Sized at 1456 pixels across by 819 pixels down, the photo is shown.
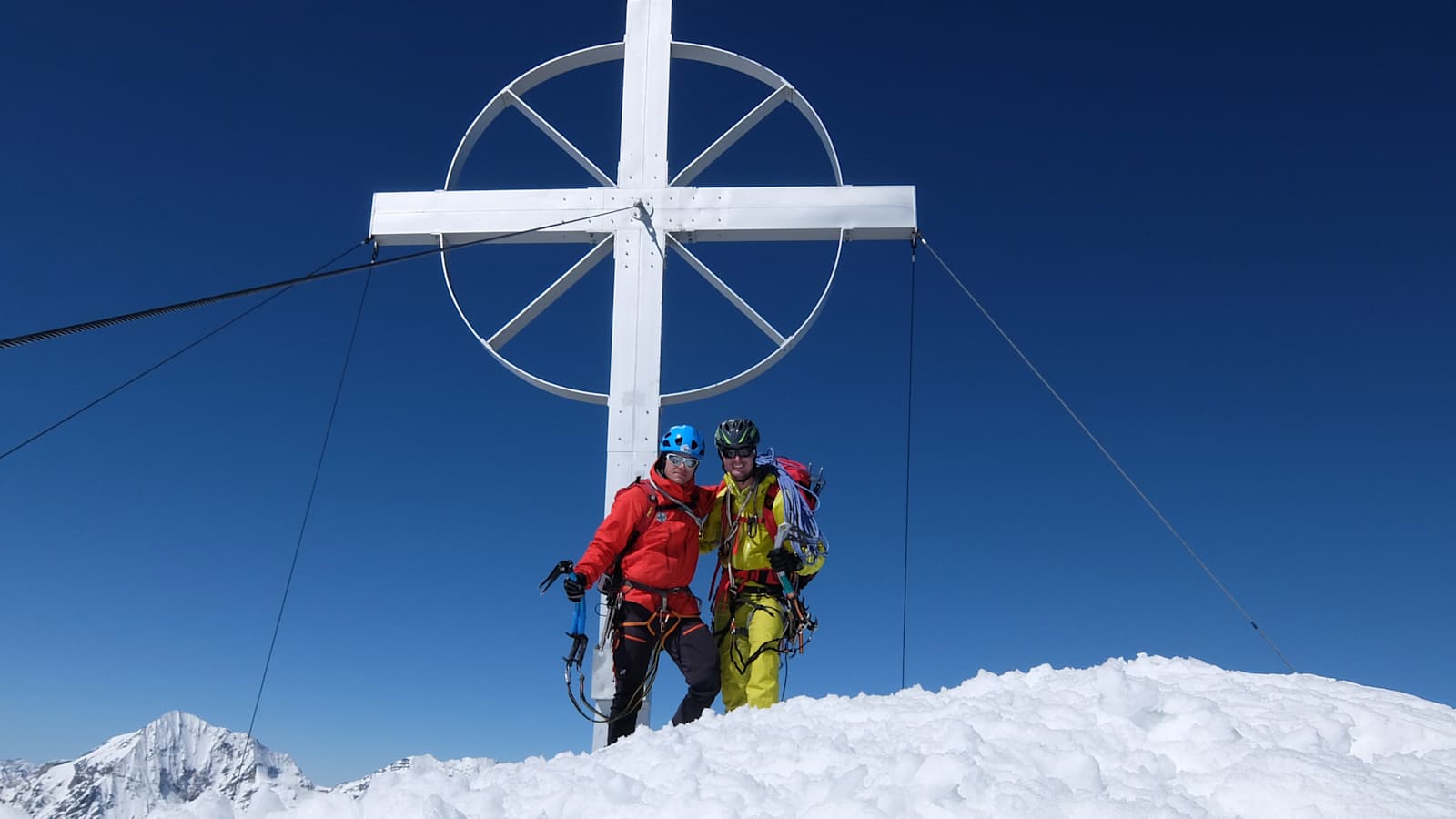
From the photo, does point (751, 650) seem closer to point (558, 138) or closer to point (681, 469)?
point (681, 469)

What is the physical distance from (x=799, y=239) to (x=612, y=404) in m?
1.99

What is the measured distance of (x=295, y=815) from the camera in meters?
2.62

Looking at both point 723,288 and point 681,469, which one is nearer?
point 681,469

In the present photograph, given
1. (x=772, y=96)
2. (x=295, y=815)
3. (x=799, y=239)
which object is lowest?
(x=295, y=815)

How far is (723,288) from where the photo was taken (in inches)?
283

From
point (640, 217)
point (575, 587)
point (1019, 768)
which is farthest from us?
point (640, 217)

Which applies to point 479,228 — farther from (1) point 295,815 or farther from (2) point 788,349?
(1) point 295,815

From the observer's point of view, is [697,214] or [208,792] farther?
[697,214]

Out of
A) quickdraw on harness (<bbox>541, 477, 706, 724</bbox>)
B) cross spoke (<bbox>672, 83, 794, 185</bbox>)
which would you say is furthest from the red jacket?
cross spoke (<bbox>672, 83, 794, 185</bbox>)

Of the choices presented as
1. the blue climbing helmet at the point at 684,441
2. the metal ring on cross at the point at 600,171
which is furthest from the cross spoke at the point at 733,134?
the blue climbing helmet at the point at 684,441

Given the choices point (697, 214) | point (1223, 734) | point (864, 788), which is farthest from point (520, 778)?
point (697, 214)

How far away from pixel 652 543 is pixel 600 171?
3.30m

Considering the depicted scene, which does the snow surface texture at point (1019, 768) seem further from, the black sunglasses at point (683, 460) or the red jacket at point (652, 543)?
the black sunglasses at point (683, 460)

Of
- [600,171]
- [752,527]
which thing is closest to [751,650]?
[752,527]
